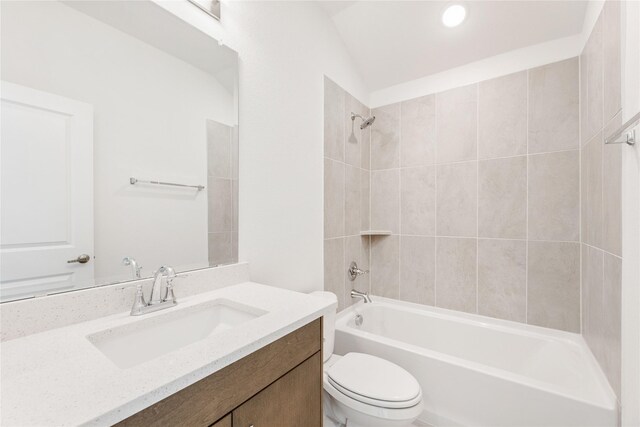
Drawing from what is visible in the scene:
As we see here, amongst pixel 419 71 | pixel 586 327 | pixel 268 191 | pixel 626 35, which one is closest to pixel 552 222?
pixel 586 327

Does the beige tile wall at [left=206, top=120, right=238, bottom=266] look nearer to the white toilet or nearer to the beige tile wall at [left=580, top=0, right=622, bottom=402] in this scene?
the white toilet

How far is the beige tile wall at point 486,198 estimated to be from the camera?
1742mm

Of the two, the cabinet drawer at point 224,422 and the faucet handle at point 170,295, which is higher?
the faucet handle at point 170,295

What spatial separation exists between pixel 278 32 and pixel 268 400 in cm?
169

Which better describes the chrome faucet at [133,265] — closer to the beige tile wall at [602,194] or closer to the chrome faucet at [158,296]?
the chrome faucet at [158,296]

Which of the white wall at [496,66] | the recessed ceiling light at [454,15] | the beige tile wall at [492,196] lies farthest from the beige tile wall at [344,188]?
the recessed ceiling light at [454,15]

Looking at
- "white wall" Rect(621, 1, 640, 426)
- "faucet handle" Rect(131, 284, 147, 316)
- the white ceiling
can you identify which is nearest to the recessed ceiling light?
the white ceiling

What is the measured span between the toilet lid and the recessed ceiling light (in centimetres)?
213

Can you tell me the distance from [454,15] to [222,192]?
183cm

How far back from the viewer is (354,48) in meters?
2.12

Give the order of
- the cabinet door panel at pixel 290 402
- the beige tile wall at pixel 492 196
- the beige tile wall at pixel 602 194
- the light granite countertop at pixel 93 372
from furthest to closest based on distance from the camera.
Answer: the beige tile wall at pixel 492 196, the beige tile wall at pixel 602 194, the cabinet door panel at pixel 290 402, the light granite countertop at pixel 93 372

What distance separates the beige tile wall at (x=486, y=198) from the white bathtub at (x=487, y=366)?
0.43ft

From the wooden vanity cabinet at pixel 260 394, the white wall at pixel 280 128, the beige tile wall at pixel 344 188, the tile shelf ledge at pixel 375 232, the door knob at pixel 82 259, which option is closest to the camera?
the wooden vanity cabinet at pixel 260 394

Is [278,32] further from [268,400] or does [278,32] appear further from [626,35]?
[268,400]
